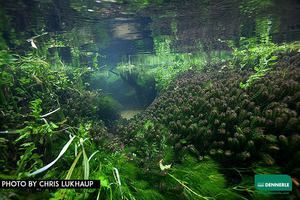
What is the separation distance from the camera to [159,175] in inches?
175

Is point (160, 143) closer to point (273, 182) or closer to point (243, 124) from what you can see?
point (243, 124)

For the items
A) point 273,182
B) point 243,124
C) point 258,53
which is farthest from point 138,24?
point 273,182

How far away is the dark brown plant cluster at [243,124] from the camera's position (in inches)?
168

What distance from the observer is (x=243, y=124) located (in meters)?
4.67

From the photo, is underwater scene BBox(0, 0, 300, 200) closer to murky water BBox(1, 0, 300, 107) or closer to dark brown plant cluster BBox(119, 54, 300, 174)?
dark brown plant cluster BBox(119, 54, 300, 174)

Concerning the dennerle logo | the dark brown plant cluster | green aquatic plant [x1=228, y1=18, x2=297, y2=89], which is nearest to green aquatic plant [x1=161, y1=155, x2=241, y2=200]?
the dark brown plant cluster

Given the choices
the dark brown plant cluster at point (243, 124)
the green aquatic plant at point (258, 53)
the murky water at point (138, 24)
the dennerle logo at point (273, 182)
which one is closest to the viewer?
the dennerle logo at point (273, 182)

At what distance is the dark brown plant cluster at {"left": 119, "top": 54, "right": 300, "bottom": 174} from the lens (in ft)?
→ 14.0

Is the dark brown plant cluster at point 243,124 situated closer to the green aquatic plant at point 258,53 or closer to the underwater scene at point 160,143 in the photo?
the underwater scene at point 160,143

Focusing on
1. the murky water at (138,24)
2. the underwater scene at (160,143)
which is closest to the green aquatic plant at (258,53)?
the underwater scene at (160,143)

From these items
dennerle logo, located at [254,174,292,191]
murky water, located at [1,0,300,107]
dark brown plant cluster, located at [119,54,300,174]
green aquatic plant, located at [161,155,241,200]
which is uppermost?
murky water, located at [1,0,300,107]

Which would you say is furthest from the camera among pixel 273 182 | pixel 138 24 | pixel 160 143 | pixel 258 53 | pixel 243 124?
pixel 138 24

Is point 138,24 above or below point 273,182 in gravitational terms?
above

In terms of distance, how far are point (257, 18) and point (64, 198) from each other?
57.2ft
